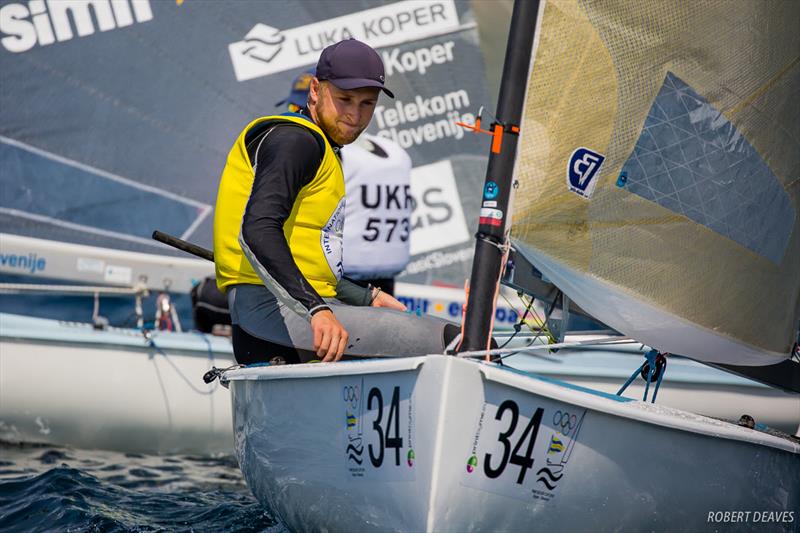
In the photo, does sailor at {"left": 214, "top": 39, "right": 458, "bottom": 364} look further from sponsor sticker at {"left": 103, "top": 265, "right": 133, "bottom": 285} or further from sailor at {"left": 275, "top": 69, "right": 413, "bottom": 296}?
sponsor sticker at {"left": 103, "top": 265, "right": 133, "bottom": 285}

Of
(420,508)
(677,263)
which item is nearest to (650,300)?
(677,263)

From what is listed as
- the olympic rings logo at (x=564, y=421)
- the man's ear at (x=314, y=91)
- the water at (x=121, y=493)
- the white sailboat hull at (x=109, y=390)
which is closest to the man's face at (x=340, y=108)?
the man's ear at (x=314, y=91)

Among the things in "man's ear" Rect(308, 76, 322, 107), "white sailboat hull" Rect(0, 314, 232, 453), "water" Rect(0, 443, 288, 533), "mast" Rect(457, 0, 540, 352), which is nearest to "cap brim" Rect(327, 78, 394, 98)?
"man's ear" Rect(308, 76, 322, 107)

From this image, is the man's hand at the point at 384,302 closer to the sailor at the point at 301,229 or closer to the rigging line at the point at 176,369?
the sailor at the point at 301,229

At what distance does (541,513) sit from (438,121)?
4114 millimetres

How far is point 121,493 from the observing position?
13.1ft

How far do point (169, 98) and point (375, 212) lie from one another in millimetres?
1452

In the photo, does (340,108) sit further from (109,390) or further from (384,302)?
(109,390)

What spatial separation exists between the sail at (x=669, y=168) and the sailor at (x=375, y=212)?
2.30 meters

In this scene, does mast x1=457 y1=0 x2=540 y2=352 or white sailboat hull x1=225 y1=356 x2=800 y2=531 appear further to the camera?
mast x1=457 y1=0 x2=540 y2=352

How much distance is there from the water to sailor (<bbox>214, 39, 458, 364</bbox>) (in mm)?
600

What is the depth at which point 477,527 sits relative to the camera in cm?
254

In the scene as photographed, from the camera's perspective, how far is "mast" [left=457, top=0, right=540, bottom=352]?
2664 millimetres

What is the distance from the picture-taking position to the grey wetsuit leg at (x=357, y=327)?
2979 millimetres
